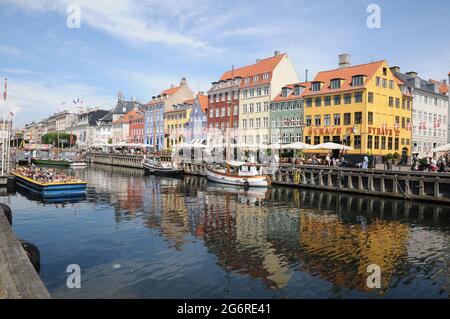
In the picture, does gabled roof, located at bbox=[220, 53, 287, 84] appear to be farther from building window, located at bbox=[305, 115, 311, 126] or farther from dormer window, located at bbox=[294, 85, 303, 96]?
building window, located at bbox=[305, 115, 311, 126]

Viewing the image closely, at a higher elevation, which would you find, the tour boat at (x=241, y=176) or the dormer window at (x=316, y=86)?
the dormer window at (x=316, y=86)

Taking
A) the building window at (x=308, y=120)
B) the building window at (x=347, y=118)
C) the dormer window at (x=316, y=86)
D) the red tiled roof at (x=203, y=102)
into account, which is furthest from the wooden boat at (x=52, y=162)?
the building window at (x=347, y=118)

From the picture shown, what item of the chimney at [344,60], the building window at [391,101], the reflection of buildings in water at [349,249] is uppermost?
the chimney at [344,60]

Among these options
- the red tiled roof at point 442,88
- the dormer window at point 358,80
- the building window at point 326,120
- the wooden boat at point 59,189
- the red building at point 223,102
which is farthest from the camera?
the red building at point 223,102

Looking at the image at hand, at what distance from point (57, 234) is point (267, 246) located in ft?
37.3

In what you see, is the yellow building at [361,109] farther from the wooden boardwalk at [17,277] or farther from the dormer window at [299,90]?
the wooden boardwalk at [17,277]

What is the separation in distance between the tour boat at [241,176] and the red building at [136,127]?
7153 centimetres

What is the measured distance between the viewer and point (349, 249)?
19312 millimetres

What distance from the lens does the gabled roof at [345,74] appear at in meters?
62.0

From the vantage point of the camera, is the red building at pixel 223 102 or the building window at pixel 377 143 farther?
the red building at pixel 223 102

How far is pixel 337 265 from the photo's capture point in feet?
54.1

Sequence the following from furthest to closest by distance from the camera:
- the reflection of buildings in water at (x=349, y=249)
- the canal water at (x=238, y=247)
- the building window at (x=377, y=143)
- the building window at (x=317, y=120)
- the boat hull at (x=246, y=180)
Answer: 1. the building window at (x=317, y=120)
2. the building window at (x=377, y=143)
3. the boat hull at (x=246, y=180)
4. the reflection of buildings in water at (x=349, y=249)
5. the canal water at (x=238, y=247)

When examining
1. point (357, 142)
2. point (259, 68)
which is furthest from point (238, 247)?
point (259, 68)

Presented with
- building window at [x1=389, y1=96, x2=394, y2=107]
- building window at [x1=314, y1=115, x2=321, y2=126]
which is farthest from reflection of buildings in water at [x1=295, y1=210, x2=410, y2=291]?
building window at [x1=389, y1=96, x2=394, y2=107]
